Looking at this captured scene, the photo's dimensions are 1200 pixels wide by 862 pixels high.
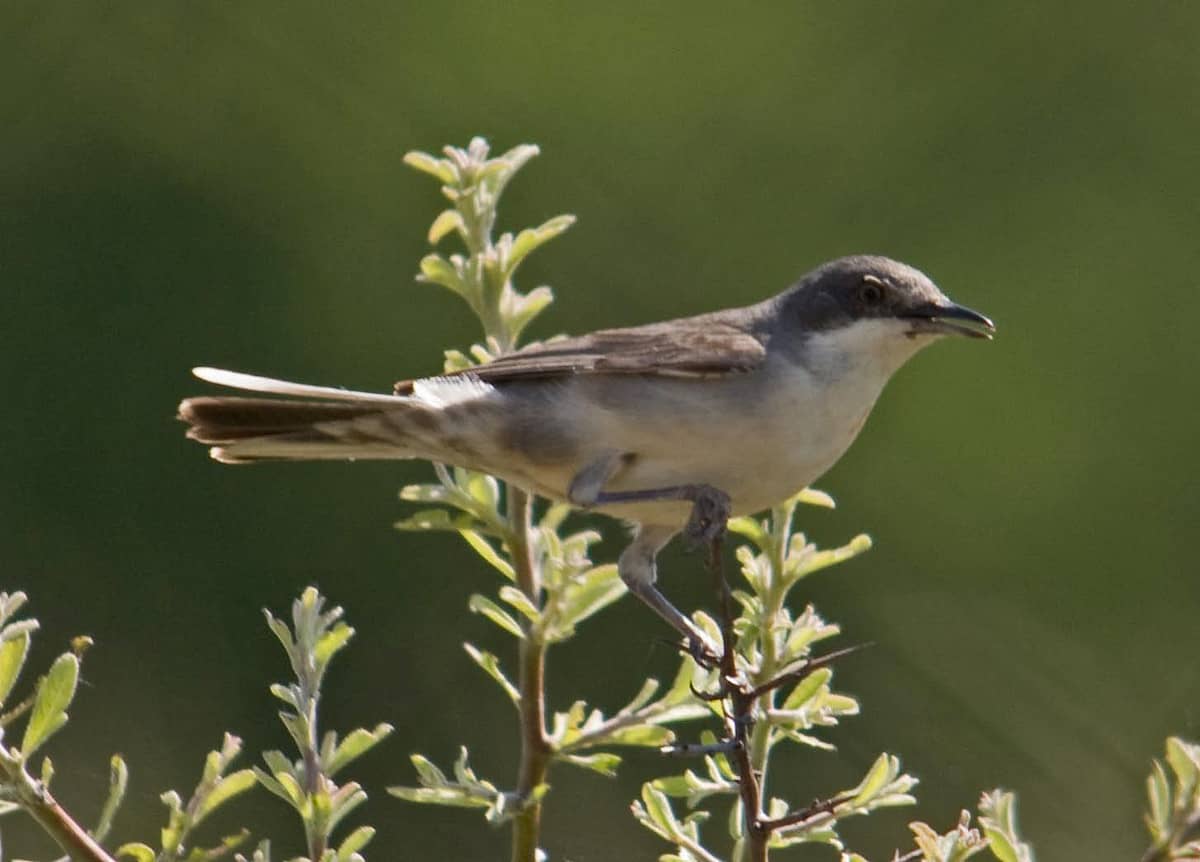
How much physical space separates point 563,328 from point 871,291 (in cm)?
222

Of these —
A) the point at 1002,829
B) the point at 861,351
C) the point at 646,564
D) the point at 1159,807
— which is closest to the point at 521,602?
the point at 1002,829

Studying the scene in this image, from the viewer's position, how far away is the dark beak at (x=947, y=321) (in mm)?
3123

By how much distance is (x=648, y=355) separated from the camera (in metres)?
3.18

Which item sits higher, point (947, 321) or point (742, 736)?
point (947, 321)

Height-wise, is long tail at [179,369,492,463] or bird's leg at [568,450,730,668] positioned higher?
long tail at [179,369,492,463]

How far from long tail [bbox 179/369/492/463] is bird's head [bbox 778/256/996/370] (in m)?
0.59

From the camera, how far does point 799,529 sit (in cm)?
542

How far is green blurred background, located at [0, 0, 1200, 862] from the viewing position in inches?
203

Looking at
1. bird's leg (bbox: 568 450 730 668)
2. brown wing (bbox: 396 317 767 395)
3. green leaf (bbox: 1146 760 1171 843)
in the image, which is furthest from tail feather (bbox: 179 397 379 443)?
green leaf (bbox: 1146 760 1171 843)

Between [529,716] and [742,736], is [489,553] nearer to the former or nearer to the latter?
[529,716]

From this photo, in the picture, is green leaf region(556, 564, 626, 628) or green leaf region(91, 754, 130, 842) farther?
green leaf region(556, 564, 626, 628)

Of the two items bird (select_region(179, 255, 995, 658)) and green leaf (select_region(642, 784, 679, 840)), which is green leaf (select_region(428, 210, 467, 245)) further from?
green leaf (select_region(642, 784, 679, 840))

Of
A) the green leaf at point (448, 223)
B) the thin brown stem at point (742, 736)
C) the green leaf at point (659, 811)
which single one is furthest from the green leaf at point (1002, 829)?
the green leaf at point (448, 223)

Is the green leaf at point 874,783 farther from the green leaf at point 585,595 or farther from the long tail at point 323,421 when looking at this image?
the long tail at point 323,421
